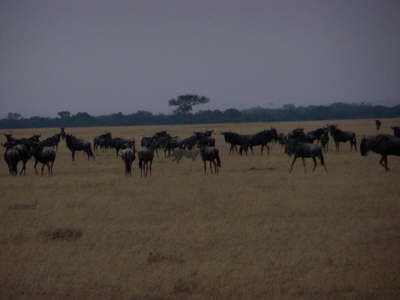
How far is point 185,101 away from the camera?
16275 centimetres

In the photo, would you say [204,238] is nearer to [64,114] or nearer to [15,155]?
[15,155]

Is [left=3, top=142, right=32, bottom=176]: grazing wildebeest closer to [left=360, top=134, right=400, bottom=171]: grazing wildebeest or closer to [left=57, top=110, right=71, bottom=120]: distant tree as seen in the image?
[left=360, top=134, right=400, bottom=171]: grazing wildebeest

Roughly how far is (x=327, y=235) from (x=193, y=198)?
21.1 feet

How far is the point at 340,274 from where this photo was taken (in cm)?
854

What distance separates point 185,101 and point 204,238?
501ft

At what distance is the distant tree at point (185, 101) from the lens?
161500 mm

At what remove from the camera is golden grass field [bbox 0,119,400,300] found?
8.13m

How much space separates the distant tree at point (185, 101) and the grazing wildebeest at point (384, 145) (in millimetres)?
139534

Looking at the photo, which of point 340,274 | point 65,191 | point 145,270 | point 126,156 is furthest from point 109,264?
point 126,156

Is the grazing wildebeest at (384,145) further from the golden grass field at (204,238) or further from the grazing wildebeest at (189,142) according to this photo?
the grazing wildebeest at (189,142)

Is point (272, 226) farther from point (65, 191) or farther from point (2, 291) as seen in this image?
point (65, 191)

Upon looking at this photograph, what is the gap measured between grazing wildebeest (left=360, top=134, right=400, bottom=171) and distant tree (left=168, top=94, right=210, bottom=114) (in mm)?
139534

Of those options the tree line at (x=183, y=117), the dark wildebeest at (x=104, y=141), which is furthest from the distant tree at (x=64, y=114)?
the dark wildebeest at (x=104, y=141)

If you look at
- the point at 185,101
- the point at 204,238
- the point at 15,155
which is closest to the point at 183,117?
the point at 185,101
